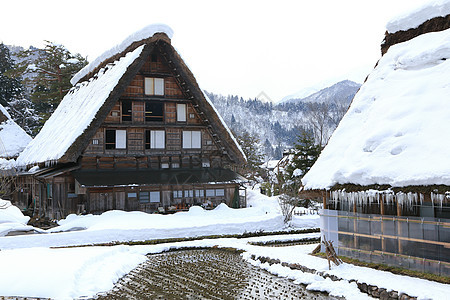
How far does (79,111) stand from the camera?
86.8 feet

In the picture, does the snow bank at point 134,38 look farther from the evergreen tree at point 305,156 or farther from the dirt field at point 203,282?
the dirt field at point 203,282

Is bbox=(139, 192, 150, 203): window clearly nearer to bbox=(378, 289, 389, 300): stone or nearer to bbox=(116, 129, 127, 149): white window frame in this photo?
bbox=(116, 129, 127, 149): white window frame

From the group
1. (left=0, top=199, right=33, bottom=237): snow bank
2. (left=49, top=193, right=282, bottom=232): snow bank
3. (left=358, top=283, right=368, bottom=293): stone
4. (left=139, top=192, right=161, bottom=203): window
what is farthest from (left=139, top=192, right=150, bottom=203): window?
(left=358, top=283, right=368, bottom=293): stone

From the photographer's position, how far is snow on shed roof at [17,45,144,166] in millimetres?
22716

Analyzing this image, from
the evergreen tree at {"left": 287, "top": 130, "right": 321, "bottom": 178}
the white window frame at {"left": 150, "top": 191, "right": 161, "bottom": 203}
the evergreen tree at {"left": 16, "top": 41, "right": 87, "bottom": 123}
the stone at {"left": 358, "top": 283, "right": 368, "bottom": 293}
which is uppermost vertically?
the evergreen tree at {"left": 16, "top": 41, "right": 87, "bottom": 123}

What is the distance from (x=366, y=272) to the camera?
1105 cm

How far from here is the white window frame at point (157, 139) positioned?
25.5 m

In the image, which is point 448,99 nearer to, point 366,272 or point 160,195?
point 366,272

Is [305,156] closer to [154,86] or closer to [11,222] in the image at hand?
[154,86]

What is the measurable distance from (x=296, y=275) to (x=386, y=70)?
8092mm

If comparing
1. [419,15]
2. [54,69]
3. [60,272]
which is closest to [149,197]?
[60,272]

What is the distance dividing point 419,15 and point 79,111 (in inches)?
802

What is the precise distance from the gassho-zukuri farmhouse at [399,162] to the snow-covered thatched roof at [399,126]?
0.03 m

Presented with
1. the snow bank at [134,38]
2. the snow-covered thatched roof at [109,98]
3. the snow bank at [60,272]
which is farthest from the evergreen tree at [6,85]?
the snow bank at [60,272]
